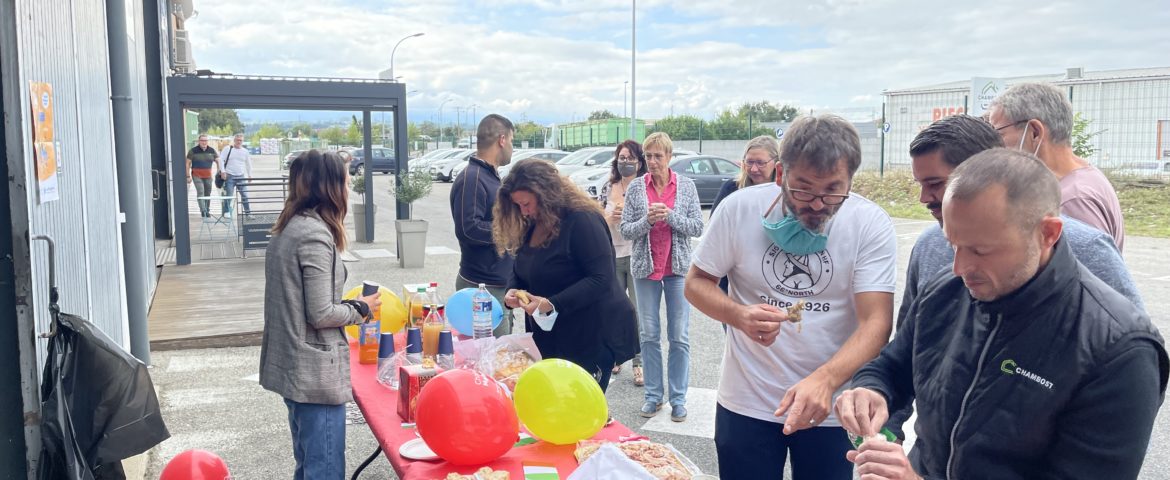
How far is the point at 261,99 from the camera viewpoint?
12.4 m

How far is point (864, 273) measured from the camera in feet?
8.22

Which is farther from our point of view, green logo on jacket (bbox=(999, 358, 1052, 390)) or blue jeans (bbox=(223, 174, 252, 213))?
blue jeans (bbox=(223, 174, 252, 213))

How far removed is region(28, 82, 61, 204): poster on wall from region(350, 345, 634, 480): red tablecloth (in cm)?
151

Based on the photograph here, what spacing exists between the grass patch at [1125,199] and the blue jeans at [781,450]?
12.1 meters

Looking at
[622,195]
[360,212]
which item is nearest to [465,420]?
[622,195]

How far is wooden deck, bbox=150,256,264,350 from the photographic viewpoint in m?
7.34

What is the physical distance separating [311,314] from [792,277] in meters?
1.91

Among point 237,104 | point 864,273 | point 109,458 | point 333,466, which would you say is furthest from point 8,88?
point 237,104

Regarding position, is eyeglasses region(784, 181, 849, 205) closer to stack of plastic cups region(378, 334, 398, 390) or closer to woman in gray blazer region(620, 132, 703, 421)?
stack of plastic cups region(378, 334, 398, 390)

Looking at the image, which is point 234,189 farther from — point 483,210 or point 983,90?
point 983,90

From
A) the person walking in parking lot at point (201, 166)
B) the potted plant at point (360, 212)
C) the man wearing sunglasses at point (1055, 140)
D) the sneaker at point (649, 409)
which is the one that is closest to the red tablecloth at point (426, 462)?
the man wearing sunglasses at point (1055, 140)

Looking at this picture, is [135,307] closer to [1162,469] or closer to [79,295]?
[79,295]

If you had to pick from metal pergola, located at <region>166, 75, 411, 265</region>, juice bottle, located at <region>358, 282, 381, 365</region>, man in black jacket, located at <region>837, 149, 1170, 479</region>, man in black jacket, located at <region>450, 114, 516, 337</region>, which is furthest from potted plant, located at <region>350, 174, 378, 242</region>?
man in black jacket, located at <region>837, 149, 1170, 479</region>

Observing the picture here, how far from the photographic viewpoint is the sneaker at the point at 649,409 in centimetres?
541
